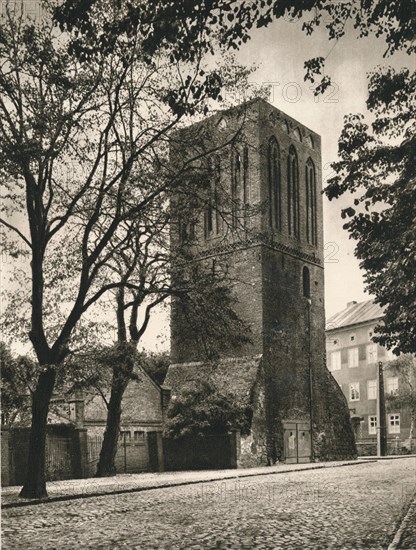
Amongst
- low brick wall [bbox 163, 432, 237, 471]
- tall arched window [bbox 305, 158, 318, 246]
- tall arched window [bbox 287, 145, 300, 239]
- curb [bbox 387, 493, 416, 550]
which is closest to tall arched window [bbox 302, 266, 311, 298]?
tall arched window [bbox 305, 158, 318, 246]

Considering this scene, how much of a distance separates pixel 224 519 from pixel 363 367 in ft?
163

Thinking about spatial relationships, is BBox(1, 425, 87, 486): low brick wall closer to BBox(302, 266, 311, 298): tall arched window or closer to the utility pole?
BBox(302, 266, 311, 298): tall arched window

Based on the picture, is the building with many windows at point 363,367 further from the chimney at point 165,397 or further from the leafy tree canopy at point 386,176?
the leafy tree canopy at point 386,176

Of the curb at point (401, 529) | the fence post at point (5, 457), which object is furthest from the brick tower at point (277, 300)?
the curb at point (401, 529)

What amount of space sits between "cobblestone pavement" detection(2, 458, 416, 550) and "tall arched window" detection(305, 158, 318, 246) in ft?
66.6

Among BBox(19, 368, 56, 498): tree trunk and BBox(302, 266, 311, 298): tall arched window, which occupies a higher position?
BBox(302, 266, 311, 298): tall arched window

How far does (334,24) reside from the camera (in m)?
7.61

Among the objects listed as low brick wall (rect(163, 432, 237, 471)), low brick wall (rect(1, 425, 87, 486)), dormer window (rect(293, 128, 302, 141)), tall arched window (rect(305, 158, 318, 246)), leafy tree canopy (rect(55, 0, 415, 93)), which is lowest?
low brick wall (rect(163, 432, 237, 471))

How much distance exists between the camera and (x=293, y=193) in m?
35.7

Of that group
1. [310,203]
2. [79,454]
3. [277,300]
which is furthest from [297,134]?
[79,454]

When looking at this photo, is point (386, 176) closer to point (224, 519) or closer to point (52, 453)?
point (224, 519)

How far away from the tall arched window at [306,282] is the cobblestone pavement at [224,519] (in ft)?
60.7

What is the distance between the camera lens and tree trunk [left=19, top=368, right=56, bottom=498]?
1595 cm

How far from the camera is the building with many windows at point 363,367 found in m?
54.8
